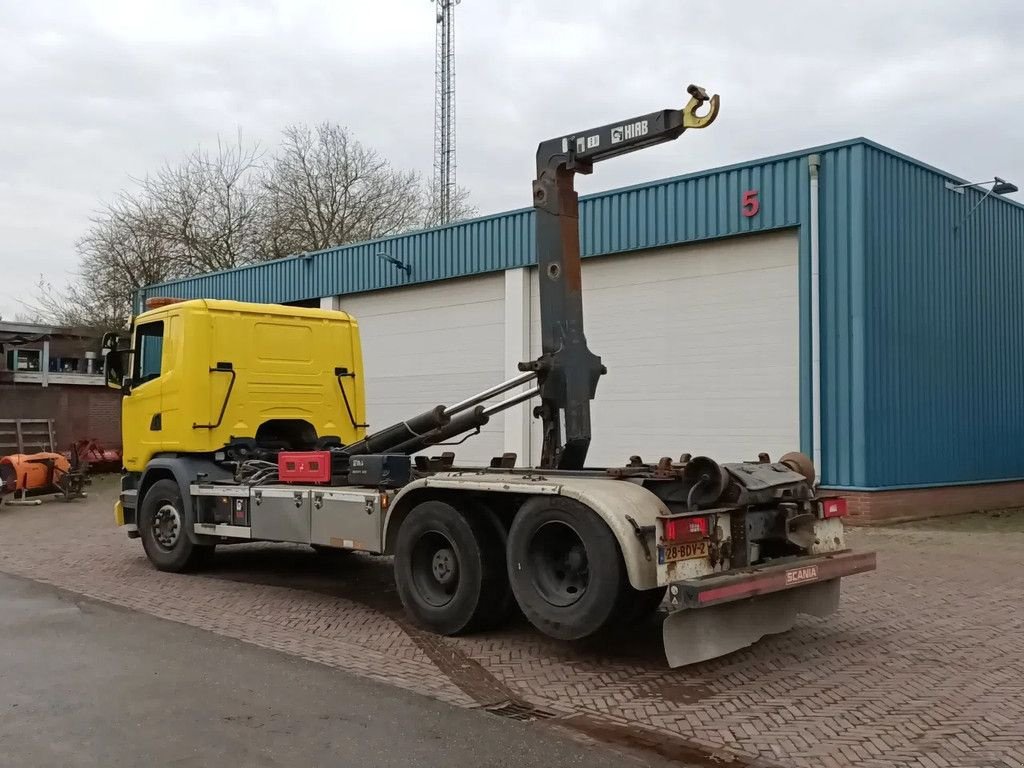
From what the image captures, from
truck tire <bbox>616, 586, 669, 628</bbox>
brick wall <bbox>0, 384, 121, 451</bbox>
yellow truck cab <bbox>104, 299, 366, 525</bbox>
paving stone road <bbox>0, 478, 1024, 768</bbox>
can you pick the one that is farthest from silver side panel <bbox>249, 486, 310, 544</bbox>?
brick wall <bbox>0, 384, 121, 451</bbox>

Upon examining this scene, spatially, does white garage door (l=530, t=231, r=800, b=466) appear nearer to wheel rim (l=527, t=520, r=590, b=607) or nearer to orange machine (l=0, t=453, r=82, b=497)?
wheel rim (l=527, t=520, r=590, b=607)

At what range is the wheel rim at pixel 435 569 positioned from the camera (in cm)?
759

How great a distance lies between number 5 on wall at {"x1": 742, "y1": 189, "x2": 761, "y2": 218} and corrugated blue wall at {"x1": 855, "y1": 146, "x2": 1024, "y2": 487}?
1.72m

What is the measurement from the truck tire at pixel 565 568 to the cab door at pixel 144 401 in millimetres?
5681

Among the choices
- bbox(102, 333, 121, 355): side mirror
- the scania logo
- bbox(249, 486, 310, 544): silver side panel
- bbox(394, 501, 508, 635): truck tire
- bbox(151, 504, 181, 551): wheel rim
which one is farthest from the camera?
bbox(102, 333, 121, 355): side mirror

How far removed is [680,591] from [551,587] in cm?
110

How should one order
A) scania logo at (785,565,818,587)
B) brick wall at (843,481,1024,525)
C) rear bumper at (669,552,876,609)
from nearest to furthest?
1. rear bumper at (669,552,876,609)
2. scania logo at (785,565,818,587)
3. brick wall at (843,481,1024,525)

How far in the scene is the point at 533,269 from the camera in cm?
1927

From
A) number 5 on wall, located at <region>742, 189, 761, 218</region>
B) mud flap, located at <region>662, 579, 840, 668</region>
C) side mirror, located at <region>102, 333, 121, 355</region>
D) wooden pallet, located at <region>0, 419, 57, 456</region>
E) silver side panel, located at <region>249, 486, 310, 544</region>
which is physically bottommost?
mud flap, located at <region>662, 579, 840, 668</region>

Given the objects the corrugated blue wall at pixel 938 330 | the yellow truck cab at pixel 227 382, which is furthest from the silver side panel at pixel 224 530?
the corrugated blue wall at pixel 938 330

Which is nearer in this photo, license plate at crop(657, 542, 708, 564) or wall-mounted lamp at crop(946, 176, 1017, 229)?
license plate at crop(657, 542, 708, 564)

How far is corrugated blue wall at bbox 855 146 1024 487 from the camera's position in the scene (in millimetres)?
14727

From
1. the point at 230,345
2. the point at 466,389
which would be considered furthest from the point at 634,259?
the point at 230,345

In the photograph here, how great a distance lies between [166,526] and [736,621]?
690cm
